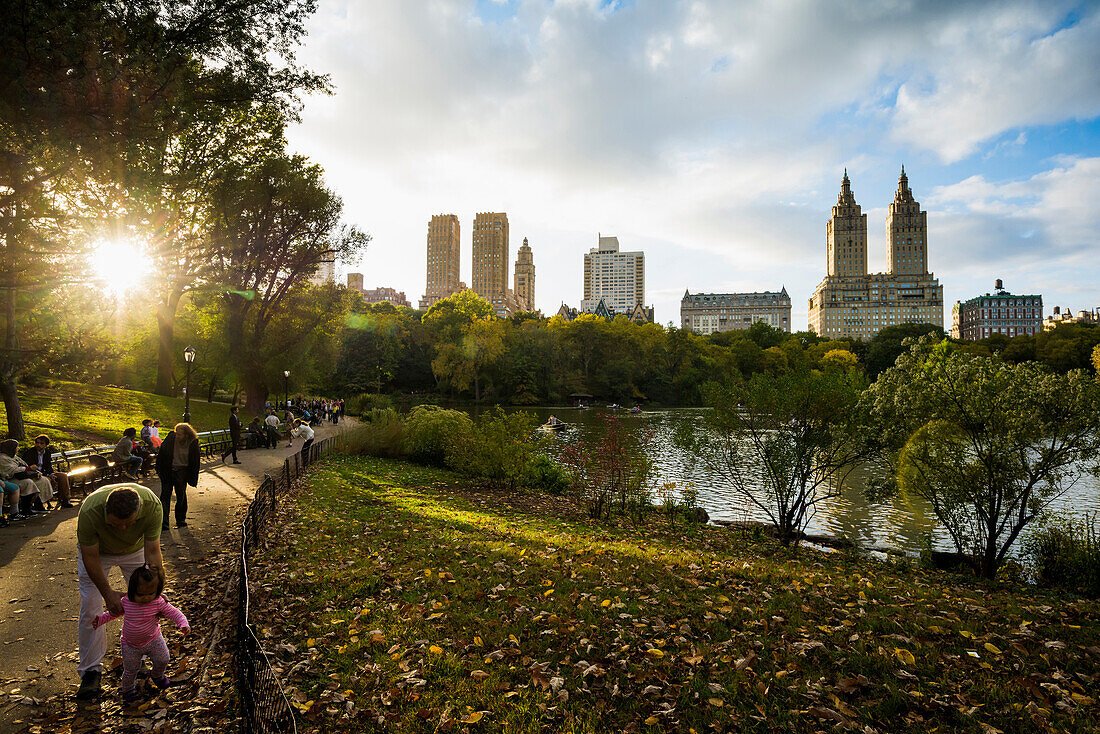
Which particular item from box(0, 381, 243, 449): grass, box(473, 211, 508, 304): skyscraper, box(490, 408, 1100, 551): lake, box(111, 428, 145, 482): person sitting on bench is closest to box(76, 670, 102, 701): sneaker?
box(111, 428, 145, 482): person sitting on bench

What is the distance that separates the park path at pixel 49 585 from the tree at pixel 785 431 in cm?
Result: 1053

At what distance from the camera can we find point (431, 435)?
71.8ft

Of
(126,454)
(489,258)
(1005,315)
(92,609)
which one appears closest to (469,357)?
(126,454)

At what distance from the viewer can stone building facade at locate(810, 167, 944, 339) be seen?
17625 centimetres

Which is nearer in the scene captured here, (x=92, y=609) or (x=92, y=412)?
(x=92, y=609)

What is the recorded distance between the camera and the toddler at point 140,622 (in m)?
4.52

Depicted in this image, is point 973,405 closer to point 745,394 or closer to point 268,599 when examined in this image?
point 745,394

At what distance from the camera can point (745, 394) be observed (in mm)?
13172

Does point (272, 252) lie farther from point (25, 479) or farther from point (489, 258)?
point (489, 258)

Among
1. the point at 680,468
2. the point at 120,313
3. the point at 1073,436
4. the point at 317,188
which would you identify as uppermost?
the point at 317,188

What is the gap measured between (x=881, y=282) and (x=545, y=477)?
197126 millimetres

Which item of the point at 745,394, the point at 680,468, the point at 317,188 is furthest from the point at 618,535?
the point at 317,188

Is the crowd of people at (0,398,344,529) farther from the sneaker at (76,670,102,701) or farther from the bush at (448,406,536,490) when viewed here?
the bush at (448,406,536,490)

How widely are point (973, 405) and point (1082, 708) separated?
7.18 metres
